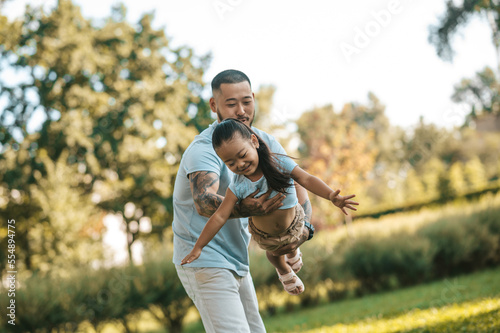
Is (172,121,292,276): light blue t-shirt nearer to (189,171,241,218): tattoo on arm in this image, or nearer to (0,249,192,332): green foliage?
(189,171,241,218): tattoo on arm

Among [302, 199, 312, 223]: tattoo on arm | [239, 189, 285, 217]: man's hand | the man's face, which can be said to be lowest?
[302, 199, 312, 223]: tattoo on arm

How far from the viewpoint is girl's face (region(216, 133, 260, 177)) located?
8.49ft

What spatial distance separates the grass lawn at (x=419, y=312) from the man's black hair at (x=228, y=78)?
13.1 feet

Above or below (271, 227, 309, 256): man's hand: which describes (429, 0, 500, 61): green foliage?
above

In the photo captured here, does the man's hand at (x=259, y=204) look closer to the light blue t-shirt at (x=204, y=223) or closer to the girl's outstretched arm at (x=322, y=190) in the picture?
the girl's outstretched arm at (x=322, y=190)

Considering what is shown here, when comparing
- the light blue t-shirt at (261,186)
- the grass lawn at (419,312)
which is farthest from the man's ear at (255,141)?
the grass lawn at (419,312)

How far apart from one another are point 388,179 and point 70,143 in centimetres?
3178

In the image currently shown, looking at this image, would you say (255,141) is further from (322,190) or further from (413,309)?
(413,309)

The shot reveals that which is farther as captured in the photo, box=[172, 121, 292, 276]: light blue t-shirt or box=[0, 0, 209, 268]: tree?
box=[0, 0, 209, 268]: tree

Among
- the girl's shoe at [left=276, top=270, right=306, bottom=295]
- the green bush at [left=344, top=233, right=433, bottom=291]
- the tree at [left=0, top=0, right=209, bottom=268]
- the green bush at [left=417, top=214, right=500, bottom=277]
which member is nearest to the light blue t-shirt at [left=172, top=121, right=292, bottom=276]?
the girl's shoe at [left=276, top=270, right=306, bottom=295]

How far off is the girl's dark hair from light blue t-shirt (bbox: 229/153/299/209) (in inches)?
1.5

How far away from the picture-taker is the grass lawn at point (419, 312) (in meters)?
5.98

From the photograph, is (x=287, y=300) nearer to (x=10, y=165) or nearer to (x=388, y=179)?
(x=10, y=165)

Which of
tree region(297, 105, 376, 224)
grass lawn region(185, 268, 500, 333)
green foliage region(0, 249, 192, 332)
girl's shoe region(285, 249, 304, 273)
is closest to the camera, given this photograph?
girl's shoe region(285, 249, 304, 273)
